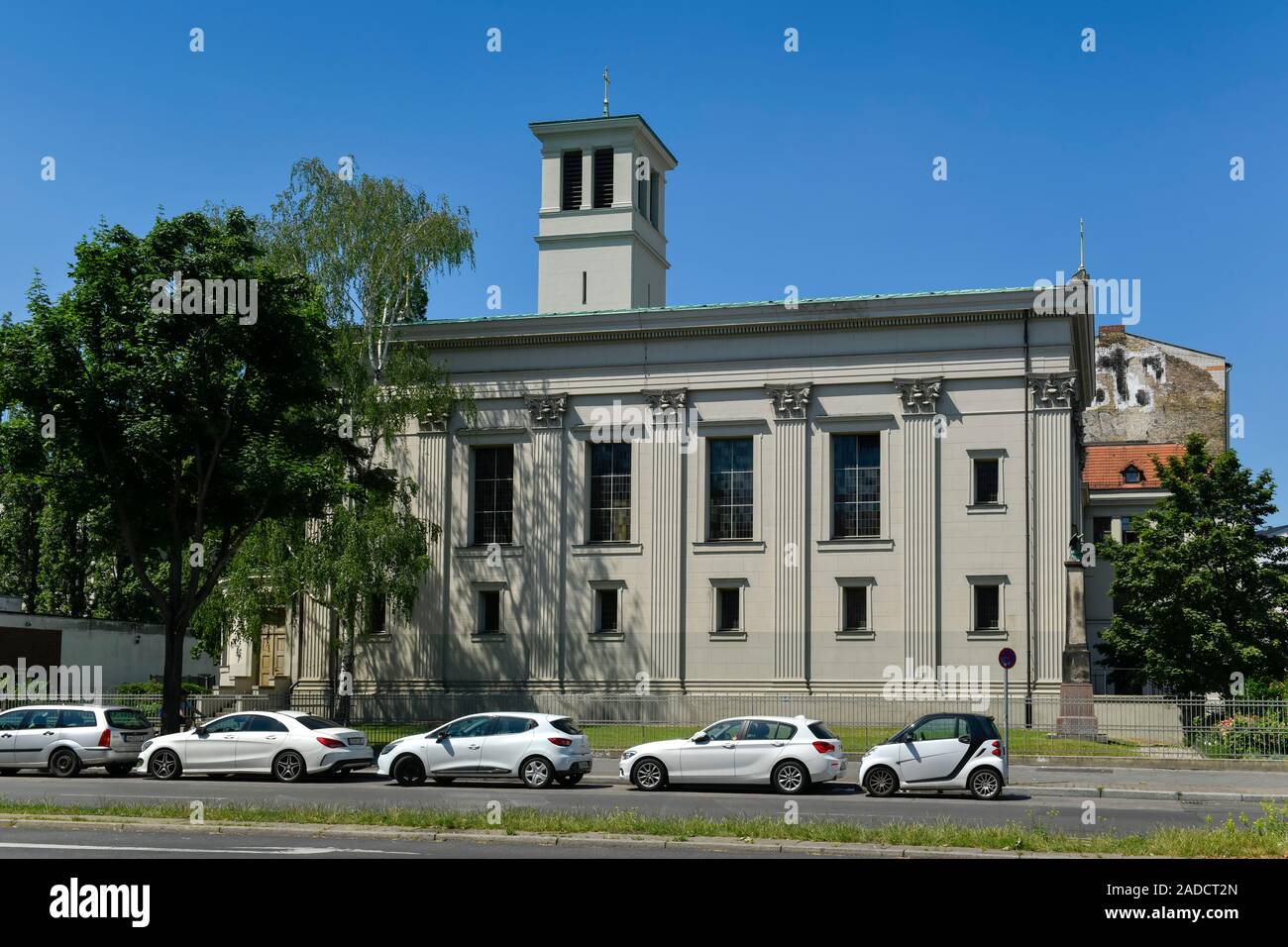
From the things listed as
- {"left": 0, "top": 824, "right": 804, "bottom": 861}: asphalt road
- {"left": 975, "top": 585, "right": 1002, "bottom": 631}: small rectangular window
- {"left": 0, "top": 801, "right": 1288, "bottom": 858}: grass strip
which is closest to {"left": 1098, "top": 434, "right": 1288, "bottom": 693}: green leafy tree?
{"left": 975, "top": 585, "right": 1002, "bottom": 631}: small rectangular window

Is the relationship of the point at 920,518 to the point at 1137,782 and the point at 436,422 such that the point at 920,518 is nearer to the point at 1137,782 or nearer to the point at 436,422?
the point at 436,422

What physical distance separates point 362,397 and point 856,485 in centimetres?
1714

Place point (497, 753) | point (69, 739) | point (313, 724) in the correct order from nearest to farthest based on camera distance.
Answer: point (497, 753) < point (313, 724) < point (69, 739)

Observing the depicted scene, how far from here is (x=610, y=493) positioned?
4978cm

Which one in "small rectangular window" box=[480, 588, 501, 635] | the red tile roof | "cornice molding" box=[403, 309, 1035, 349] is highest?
"cornice molding" box=[403, 309, 1035, 349]

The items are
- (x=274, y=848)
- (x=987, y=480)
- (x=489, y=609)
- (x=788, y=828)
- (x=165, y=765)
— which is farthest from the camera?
(x=489, y=609)

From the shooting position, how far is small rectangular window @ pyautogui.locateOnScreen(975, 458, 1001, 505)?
151 ft

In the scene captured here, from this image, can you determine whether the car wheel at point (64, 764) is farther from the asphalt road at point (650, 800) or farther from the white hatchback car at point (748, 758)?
the white hatchback car at point (748, 758)

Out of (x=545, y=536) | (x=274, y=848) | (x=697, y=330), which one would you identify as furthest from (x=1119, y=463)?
(x=274, y=848)

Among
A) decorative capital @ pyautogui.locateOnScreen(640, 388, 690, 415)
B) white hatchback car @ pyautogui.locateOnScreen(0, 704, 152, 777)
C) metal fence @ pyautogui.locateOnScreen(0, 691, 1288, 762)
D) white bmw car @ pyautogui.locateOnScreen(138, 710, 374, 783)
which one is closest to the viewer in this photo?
white bmw car @ pyautogui.locateOnScreen(138, 710, 374, 783)

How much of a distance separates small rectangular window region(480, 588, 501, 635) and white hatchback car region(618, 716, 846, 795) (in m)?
25.1

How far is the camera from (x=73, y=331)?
109 ft

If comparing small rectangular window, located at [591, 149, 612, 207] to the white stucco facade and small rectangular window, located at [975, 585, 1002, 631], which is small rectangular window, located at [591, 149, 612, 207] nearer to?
the white stucco facade
